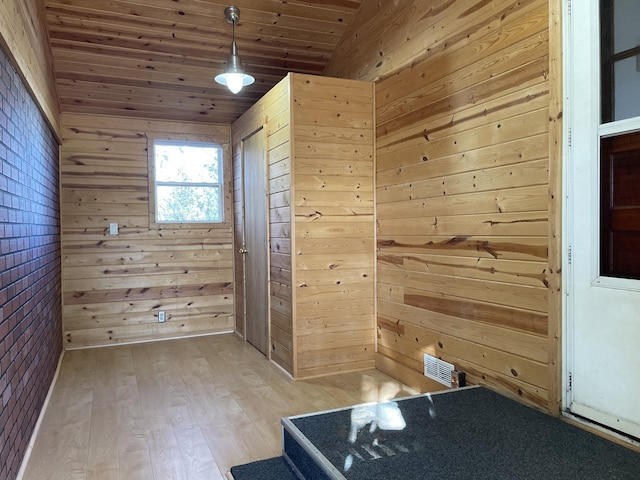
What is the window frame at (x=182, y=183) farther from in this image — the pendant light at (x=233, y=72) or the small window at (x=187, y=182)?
the pendant light at (x=233, y=72)

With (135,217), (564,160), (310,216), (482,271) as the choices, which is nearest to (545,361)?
(482,271)

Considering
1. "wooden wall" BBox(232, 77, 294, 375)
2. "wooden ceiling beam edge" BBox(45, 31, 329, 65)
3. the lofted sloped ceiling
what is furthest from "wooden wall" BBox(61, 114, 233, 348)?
"wooden wall" BBox(232, 77, 294, 375)

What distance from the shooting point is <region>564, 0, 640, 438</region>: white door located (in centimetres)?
193

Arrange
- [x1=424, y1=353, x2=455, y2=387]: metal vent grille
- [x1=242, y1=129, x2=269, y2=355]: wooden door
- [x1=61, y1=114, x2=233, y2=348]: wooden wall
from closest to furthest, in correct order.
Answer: [x1=424, y1=353, x2=455, y2=387]: metal vent grille < [x1=242, y1=129, x2=269, y2=355]: wooden door < [x1=61, y1=114, x2=233, y2=348]: wooden wall

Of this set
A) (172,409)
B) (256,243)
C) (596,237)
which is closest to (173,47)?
(256,243)

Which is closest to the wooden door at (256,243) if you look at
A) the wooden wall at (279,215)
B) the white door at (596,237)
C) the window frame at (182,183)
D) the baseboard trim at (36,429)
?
the wooden wall at (279,215)

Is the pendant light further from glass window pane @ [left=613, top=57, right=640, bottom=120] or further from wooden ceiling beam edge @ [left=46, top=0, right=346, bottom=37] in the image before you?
glass window pane @ [left=613, top=57, right=640, bottom=120]

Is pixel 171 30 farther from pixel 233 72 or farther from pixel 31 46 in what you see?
pixel 31 46

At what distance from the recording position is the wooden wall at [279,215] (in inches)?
140

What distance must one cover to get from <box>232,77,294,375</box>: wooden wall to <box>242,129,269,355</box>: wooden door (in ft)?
0.39

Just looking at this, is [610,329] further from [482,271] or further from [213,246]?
[213,246]

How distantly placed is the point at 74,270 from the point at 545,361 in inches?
171

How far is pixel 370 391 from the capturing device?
3205mm

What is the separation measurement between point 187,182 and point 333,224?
7.30 ft
